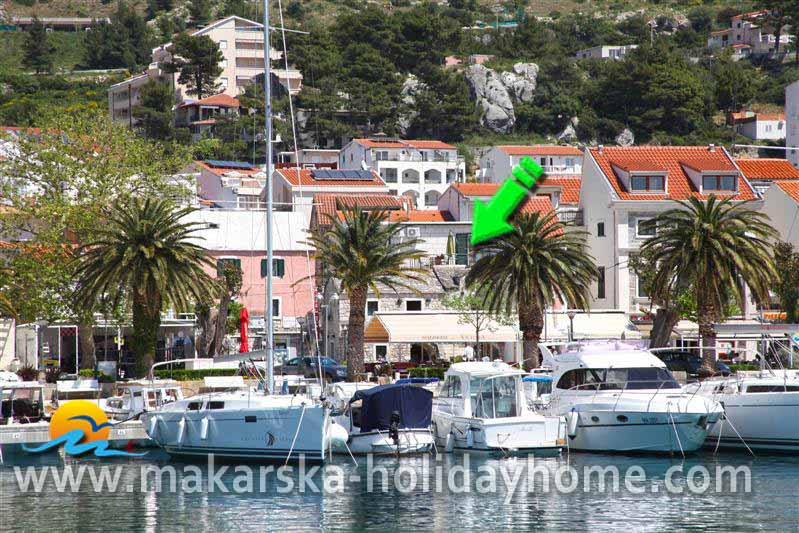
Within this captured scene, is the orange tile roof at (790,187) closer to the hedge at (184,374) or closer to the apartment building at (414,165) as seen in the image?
the hedge at (184,374)

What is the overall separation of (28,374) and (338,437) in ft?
61.6

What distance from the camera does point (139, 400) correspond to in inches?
1986

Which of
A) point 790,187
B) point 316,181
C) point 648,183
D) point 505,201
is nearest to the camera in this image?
point 505,201

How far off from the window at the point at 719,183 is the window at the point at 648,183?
300 cm

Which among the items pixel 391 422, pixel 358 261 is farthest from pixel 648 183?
pixel 391 422

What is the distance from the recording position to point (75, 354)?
7231 cm

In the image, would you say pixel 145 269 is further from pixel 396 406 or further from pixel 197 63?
pixel 197 63

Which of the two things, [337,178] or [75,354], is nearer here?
[75,354]

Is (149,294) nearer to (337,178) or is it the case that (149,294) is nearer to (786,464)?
(786,464)

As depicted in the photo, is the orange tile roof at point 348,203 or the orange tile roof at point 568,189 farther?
the orange tile roof at point 568,189

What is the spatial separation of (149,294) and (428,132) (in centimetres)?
10994

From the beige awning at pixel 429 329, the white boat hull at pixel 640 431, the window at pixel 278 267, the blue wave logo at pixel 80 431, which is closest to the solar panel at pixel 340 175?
the window at pixel 278 267

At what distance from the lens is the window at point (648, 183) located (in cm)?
7669

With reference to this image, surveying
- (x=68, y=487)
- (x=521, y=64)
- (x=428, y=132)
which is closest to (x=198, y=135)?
(x=428, y=132)
